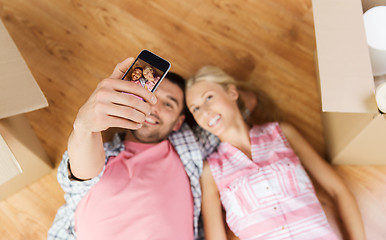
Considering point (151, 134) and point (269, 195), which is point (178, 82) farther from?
point (269, 195)

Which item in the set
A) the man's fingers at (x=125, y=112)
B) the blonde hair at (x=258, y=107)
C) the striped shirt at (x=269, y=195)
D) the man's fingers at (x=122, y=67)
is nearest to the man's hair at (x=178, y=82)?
the blonde hair at (x=258, y=107)

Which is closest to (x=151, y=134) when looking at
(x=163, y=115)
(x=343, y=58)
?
(x=163, y=115)

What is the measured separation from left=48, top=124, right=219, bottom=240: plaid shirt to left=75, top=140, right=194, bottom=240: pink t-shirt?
33mm

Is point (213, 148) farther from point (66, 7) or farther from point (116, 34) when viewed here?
point (66, 7)

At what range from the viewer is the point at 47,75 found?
4.66ft

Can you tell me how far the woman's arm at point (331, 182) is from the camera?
1091mm

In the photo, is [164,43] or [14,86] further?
[164,43]

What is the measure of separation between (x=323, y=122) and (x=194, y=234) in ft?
2.48

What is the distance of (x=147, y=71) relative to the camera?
2.60 ft

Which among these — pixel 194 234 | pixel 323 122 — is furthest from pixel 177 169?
pixel 323 122

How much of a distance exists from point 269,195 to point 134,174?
Answer: 1.62 ft

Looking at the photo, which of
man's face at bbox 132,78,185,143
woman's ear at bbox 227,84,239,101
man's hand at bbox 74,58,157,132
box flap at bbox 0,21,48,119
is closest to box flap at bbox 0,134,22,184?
box flap at bbox 0,21,48,119

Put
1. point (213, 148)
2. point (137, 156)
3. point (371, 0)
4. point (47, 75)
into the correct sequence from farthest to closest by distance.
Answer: point (47, 75), point (213, 148), point (137, 156), point (371, 0)

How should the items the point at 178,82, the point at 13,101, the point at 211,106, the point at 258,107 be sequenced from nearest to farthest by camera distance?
1. the point at 13,101
2. the point at 211,106
3. the point at 178,82
4. the point at 258,107
